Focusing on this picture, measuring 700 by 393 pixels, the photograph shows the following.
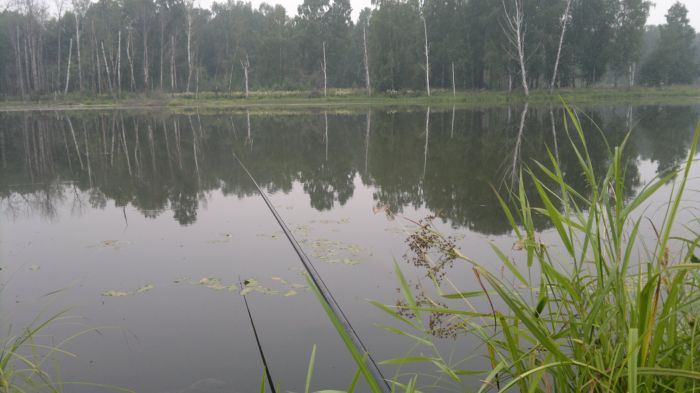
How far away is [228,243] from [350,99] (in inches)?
1331

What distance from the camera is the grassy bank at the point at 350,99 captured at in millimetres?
32000

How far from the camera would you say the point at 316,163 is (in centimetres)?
997

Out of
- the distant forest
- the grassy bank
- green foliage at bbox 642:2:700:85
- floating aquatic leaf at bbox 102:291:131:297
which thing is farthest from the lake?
green foliage at bbox 642:2:700:85

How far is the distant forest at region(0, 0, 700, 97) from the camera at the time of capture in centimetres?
3734

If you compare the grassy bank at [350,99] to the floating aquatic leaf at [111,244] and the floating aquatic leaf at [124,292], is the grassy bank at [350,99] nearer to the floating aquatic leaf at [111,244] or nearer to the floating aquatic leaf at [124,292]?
the floating aquatic leaf at [111,244]

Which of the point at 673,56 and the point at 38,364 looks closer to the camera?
the point at 38,364

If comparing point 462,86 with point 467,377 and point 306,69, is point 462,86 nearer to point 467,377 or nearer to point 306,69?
point 306,69

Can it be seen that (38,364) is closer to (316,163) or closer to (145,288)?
(145,288)

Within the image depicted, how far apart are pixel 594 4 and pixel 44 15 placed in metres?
45.0

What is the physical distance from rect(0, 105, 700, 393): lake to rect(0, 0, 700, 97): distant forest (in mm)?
25505

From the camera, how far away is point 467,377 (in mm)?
2553

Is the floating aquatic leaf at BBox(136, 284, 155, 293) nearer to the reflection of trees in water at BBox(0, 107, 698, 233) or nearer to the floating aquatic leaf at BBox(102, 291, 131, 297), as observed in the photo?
the floating aquatic leaf at BBox(102, 291, 131, 297)

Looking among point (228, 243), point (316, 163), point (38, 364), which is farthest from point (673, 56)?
point (38, 364)

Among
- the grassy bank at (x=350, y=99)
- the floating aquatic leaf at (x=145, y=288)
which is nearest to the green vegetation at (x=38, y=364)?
the floating aquatic leaf at (x=145, y=288)
